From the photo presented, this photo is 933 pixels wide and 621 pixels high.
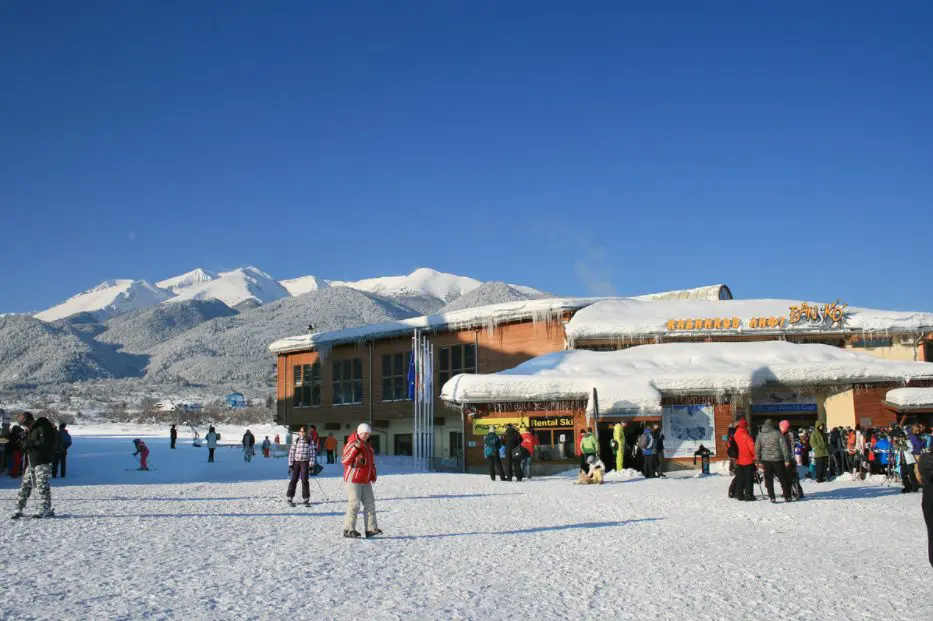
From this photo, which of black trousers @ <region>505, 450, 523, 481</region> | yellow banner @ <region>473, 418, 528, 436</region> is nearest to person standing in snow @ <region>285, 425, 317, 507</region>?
black trousers @ <region>505, 450, 523, 481</region>

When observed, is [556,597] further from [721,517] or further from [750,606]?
[721,517]

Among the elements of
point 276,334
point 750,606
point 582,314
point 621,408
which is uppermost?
point 276,334

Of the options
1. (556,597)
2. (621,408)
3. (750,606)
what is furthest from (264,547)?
(621,408)

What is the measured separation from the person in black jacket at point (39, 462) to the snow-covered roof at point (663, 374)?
1467 cm

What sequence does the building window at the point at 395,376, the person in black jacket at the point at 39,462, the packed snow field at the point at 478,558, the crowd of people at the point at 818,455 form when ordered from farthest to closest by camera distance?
the building window at the point at 395,376 → the crowd of people at the point at 818,455 → the person in black jacket at the point at 39,462 → the packed snow field at the point at 478,558

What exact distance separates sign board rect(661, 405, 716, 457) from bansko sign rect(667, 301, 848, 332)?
575 cm

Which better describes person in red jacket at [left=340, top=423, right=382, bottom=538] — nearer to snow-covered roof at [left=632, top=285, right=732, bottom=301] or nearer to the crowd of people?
the crowd of people

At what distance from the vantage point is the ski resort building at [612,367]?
25.7 meters

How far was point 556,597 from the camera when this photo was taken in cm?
744

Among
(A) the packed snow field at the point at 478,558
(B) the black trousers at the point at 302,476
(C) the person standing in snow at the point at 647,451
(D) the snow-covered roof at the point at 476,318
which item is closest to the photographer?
(A) the packed snow field at the point at 478,558

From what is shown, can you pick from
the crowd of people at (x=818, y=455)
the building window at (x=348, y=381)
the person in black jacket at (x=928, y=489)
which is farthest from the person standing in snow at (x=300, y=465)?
the building window at (x=348, y=381)

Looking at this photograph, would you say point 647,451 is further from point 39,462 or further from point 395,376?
point 395,376

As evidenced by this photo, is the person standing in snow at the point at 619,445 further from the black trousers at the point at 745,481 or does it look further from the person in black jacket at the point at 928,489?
the person in black jacket at the point at 928,489

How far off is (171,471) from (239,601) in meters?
20.6
